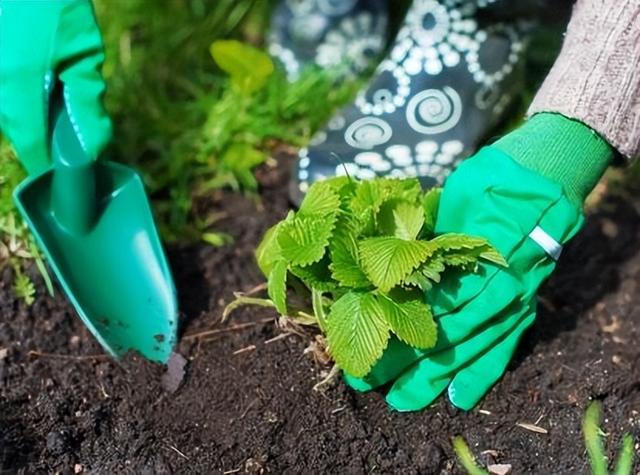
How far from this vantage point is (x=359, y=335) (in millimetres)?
1250

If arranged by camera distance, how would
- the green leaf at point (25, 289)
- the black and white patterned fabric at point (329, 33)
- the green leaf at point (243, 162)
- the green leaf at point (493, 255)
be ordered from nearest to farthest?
the green leaf at point (493, 255) < the green leaf at point (25, 289) < the green leaf at point (243, 162) < the black and white patterned fabric at point (329, 33)

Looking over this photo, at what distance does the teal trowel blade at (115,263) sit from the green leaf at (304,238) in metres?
0.28

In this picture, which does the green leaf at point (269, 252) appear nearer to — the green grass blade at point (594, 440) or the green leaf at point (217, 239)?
the green leaf at point (217, 239)

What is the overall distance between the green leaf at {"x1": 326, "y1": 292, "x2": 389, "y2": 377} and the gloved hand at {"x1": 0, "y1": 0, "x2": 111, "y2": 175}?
1.49ft

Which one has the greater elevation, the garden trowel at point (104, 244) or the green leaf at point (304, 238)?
the green leaf at point (304, 238)

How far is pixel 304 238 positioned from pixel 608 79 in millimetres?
436

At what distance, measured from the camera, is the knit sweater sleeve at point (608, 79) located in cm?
138

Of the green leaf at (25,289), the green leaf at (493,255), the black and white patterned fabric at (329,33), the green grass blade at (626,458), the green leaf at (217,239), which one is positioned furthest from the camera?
the black and white patterned fabric at (329,33)

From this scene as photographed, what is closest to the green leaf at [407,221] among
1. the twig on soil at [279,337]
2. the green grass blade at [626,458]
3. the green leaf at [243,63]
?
the twig on soil at [279,337]

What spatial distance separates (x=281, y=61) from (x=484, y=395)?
2.73 ft

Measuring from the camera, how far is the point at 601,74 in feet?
4.55

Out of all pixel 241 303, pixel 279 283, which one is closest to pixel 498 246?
pixel 279 283

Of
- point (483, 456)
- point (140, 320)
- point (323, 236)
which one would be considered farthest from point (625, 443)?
point (140, 320)

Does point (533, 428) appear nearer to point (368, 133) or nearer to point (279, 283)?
point (279, 283)
